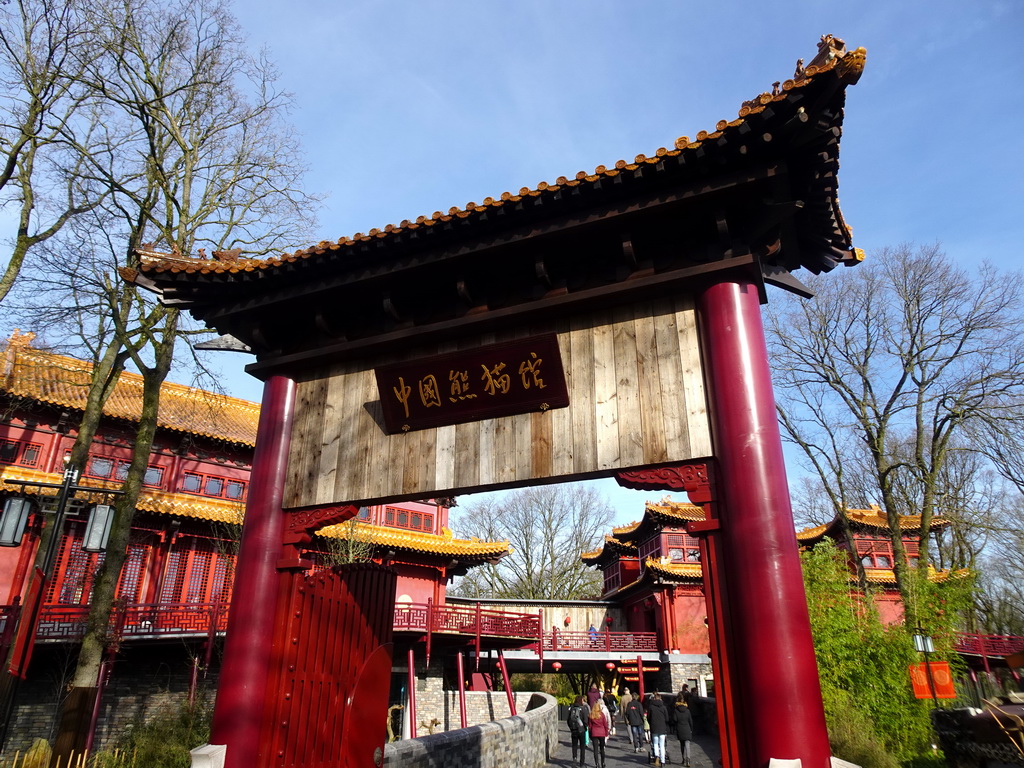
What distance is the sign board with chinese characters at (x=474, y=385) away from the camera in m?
5.80

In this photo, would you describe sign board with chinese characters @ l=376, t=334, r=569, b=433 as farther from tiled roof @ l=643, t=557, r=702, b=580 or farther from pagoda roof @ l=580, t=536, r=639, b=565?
pagoda roof @ l=580, t=536, r=639, b=565

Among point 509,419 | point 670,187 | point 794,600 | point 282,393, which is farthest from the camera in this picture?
point 282,393

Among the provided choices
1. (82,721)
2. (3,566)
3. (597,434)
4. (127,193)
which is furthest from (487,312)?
(3,566)

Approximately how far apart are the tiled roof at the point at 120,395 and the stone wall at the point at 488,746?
11.5 metres

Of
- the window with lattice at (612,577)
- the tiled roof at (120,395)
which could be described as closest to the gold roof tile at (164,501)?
the tiled roof at (120,395)

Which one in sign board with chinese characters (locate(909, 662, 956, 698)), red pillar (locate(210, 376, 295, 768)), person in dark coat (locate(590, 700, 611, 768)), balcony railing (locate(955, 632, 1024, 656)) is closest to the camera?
red pillar (locate(210, 376, 295, 768))

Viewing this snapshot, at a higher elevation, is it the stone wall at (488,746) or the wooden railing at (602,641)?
the wooden railing at (602,641)

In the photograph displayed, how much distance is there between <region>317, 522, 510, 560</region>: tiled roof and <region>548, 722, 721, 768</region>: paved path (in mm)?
7344

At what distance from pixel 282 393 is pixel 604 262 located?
3550 millimetres

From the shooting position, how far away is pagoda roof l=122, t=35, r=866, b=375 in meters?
5.00

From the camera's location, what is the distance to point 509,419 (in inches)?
234

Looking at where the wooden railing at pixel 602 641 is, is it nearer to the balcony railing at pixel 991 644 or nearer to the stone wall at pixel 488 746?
the stone wall at pixel 488 746

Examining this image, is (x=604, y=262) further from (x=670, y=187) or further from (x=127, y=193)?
(x=127, y=193)

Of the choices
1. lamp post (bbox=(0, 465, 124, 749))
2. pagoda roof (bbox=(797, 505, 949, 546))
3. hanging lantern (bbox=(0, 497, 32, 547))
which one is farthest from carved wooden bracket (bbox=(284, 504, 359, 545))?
pagoda roof (bbox=(797, 505, 949, 546))
